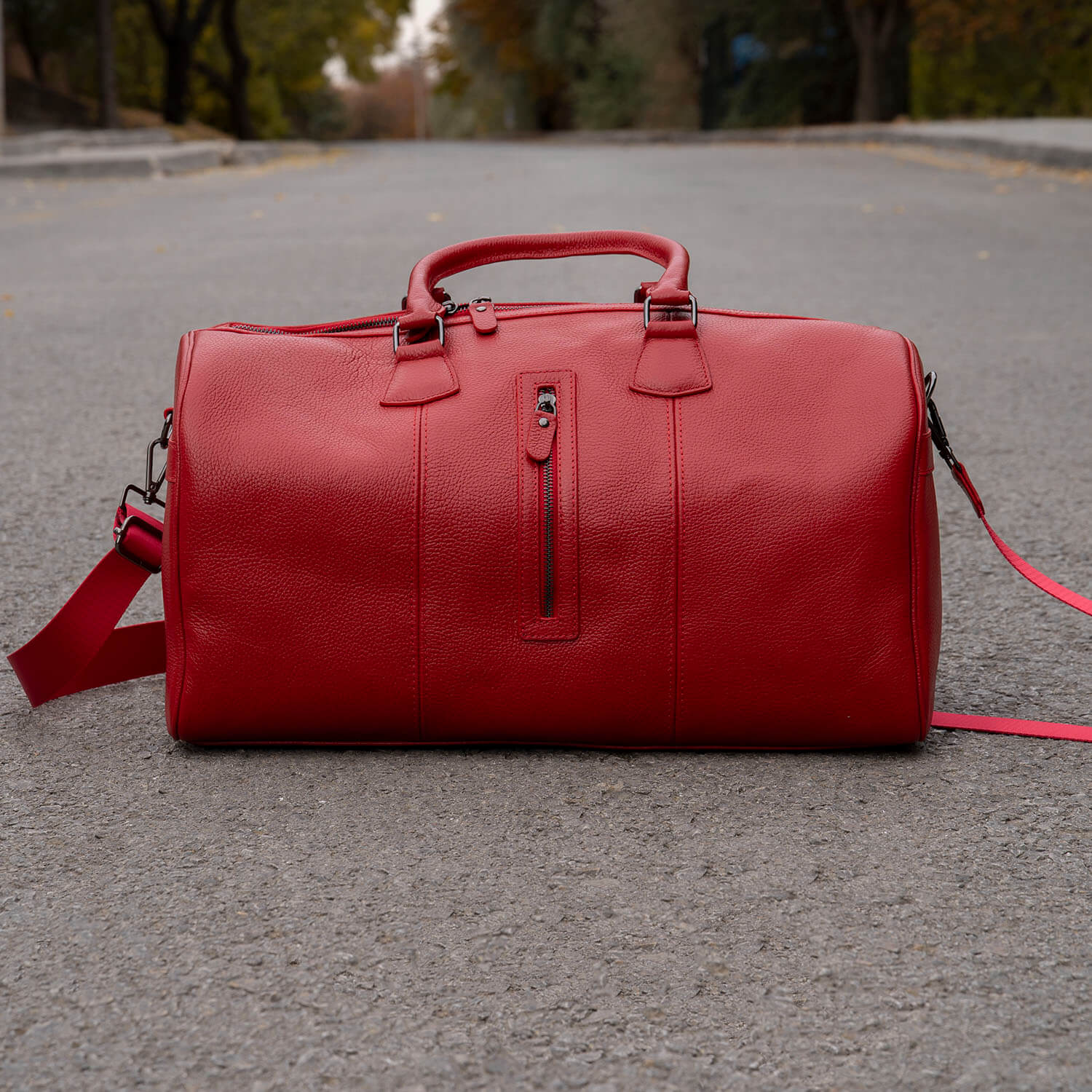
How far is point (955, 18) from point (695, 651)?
26316 millimetres

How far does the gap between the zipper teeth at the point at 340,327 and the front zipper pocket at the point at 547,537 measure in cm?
24

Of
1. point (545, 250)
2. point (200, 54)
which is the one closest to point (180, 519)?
point (545, 250)

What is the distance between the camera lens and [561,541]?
1.66 m

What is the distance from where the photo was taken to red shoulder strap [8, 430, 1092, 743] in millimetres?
1896

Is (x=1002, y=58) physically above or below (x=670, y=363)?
above

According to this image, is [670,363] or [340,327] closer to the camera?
[670,363]

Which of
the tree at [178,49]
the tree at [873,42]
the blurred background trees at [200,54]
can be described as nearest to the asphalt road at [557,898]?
the tree at [873,42]

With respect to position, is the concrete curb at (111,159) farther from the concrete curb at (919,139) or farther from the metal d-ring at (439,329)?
the metal d-ring at (439,329)

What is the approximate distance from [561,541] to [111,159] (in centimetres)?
1420

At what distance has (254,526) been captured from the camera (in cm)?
168

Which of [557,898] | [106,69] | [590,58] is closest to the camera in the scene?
[557,898]

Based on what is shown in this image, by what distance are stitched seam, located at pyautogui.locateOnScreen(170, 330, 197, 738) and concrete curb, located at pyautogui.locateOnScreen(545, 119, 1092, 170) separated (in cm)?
1192

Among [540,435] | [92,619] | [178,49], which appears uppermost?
[178,49]

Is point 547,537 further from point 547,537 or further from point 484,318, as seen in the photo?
point 484,318
